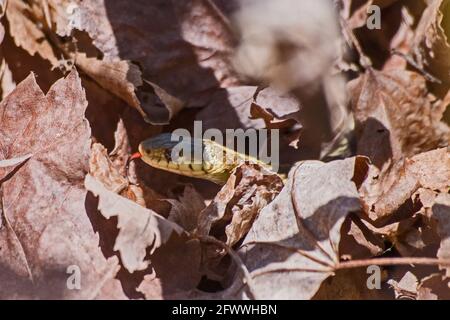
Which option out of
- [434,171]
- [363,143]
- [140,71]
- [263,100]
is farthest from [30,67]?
[434,171]

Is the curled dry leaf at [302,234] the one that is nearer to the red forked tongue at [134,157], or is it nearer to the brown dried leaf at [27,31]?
the red forked tongue at [134,157]

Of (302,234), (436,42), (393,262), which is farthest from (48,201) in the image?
(436,42)

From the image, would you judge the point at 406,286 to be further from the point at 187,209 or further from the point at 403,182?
the point at 187,209

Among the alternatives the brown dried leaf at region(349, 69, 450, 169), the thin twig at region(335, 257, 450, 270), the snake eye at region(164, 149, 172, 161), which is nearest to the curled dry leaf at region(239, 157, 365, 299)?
the thin twig at region(335, 257, 450, 270)

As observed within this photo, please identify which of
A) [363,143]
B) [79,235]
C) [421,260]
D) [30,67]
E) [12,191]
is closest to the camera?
[421,260]

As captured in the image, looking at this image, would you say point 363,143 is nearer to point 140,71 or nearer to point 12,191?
point 140,71
